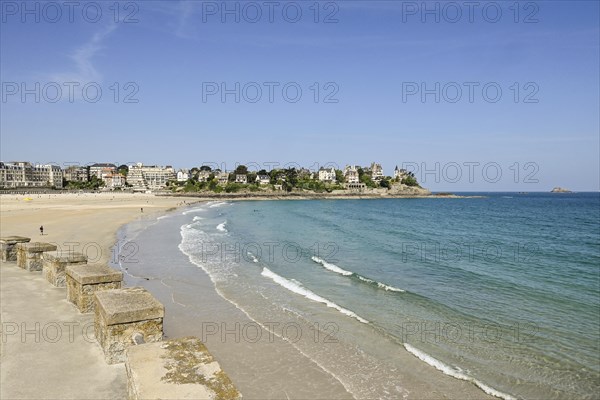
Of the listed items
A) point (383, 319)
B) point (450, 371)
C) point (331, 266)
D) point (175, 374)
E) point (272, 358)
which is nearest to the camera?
point (175, 374)

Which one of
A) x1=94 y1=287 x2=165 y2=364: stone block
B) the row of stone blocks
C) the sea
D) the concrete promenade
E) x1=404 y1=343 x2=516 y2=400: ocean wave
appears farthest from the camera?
the sea

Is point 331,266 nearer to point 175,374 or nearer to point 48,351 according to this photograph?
point 48,351

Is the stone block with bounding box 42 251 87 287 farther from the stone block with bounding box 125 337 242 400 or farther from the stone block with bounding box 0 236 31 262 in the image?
the stone block with bounding box 125 337 242 400

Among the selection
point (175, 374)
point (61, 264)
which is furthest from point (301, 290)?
point (175, 374)

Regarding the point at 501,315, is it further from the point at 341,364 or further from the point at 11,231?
the point at 11,231

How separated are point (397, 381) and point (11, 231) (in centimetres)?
3090

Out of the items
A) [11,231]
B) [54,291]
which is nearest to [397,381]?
[54,291]

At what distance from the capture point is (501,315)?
1309 centimetres

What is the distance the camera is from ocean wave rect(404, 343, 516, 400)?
7.74 meters

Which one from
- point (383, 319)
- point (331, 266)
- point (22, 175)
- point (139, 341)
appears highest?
point (22, 175)

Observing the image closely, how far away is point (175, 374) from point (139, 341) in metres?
1.97

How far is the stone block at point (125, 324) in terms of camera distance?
18.5 feet

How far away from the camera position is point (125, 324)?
18.7 feet

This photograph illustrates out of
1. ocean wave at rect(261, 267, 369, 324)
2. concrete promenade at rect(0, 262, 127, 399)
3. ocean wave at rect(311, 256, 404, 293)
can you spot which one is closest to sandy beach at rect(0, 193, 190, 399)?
concrete promenade at rect(0, 262, 127, 399)
